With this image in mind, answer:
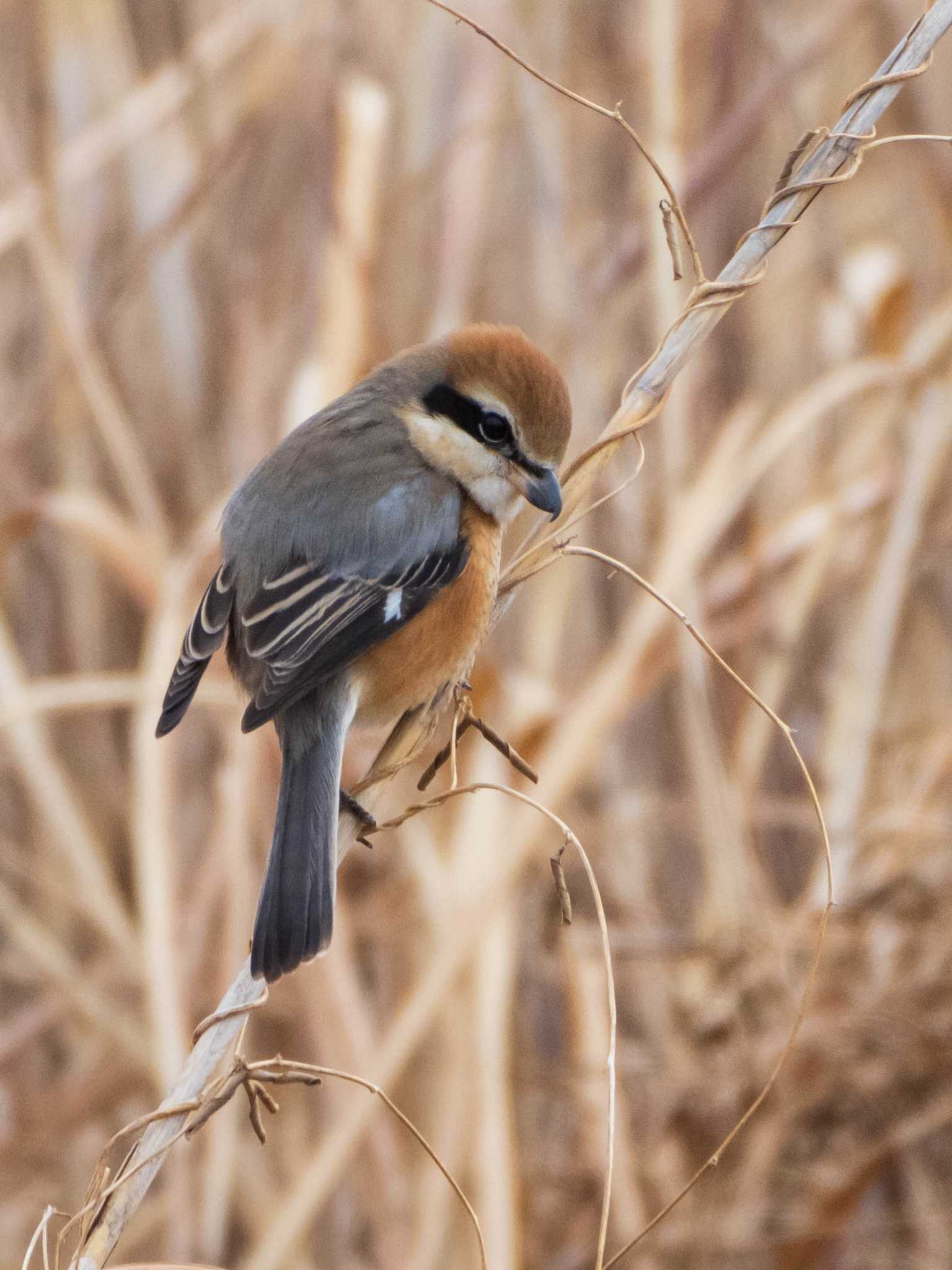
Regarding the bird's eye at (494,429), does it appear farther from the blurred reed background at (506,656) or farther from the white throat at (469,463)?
the blurred reed background at (506,656)

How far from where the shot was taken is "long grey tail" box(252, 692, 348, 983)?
1.34m

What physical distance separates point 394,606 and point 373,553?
78 mm

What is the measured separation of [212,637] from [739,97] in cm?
188

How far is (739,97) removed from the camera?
2.95 meters

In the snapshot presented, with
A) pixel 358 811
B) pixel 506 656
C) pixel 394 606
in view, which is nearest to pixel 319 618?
pixel 394 606

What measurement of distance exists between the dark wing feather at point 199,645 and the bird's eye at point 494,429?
428 millimetres

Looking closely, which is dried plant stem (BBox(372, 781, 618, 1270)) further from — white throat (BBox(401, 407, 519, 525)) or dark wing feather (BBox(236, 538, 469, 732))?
white throat (BBox(401, 407, 519, 525))

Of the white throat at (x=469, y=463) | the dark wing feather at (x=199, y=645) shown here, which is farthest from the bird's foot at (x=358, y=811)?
the white throat at (x=469, y=463)

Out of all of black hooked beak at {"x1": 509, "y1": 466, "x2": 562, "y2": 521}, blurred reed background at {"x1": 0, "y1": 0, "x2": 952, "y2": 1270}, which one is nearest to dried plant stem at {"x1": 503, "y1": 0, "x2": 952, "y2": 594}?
black hooked beak at {"x1": 509, "y1": 466, "x2": 562, "y2": 521}

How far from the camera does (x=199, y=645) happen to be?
180 cm

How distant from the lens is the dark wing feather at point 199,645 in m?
1.75

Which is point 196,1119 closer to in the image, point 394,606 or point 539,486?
point 394,606

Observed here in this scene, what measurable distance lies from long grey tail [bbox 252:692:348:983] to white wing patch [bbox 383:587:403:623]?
127 mm

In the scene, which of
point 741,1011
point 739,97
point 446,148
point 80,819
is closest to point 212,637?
point 80,819
